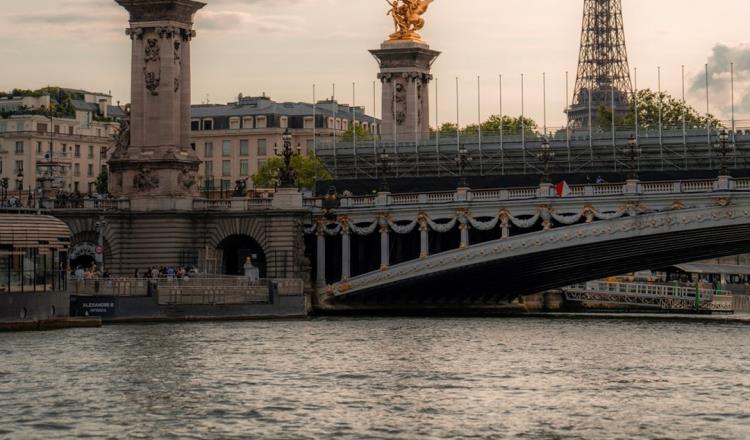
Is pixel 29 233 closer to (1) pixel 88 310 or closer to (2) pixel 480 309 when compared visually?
(1) pixel 88 310

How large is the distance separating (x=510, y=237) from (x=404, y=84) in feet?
101

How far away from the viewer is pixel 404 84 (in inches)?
4537

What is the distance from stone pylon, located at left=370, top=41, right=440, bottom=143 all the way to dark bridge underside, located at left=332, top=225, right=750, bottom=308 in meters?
18.4

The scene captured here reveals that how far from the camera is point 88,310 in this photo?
76.5 meters

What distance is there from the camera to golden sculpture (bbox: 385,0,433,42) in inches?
4417

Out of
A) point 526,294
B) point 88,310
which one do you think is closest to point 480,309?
point 526,294

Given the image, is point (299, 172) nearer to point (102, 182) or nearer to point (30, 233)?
point (102, 182)

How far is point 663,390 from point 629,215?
3099cm

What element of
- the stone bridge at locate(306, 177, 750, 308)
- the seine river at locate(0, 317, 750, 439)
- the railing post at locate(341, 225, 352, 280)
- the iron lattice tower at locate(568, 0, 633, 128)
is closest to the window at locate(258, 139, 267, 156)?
the iron lattice tower at locate(568, 0, 633, 128)

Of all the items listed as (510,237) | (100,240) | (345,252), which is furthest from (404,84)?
(510,237)

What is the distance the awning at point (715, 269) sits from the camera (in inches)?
5113

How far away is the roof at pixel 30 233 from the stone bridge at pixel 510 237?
19.0 meters

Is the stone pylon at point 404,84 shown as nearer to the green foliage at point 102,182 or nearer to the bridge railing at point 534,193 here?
the bridge railing at point 534,193

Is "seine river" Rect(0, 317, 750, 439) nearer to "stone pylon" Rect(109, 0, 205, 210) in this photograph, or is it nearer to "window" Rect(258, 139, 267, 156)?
"stone pylon" Rect(109, 0, 205, 210)
